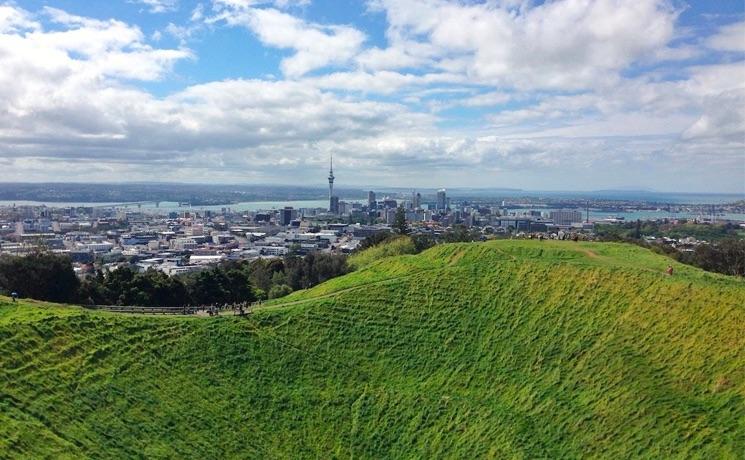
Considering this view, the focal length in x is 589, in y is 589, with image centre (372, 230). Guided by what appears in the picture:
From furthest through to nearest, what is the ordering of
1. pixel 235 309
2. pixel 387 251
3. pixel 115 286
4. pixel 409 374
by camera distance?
pixel 387 251 < pixel 115 286 < pixel 235 309 < pixel 409 374

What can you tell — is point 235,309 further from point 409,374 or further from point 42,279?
point 42,279

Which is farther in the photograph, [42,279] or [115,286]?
[115,286]

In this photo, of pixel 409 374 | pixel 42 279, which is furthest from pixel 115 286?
pixel 409 374

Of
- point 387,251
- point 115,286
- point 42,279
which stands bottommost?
point 115,286

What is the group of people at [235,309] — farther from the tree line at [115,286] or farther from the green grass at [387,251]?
the green grass at [387,251]

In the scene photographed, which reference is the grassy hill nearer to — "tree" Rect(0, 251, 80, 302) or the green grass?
"tree" Rect(0, 251, 80, 302)

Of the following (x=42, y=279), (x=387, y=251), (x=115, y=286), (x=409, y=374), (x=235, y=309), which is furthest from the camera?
(x=387, y=251)

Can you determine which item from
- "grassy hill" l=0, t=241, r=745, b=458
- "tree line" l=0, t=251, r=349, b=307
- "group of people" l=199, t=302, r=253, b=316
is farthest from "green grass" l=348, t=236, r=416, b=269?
"grassy hill" l=0, t=241, r=745, b=458

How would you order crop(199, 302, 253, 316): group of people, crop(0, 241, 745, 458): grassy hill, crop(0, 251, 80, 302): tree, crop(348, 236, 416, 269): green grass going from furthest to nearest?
crop(348, 236, 416, 269): green grass → crop(0, 251, 80, 302): tree → crop(199, 302, 253, 316): group of people → crop(0, 241, 745, 458): grassy hill

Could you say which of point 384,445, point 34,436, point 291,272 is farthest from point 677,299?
point 291,272
